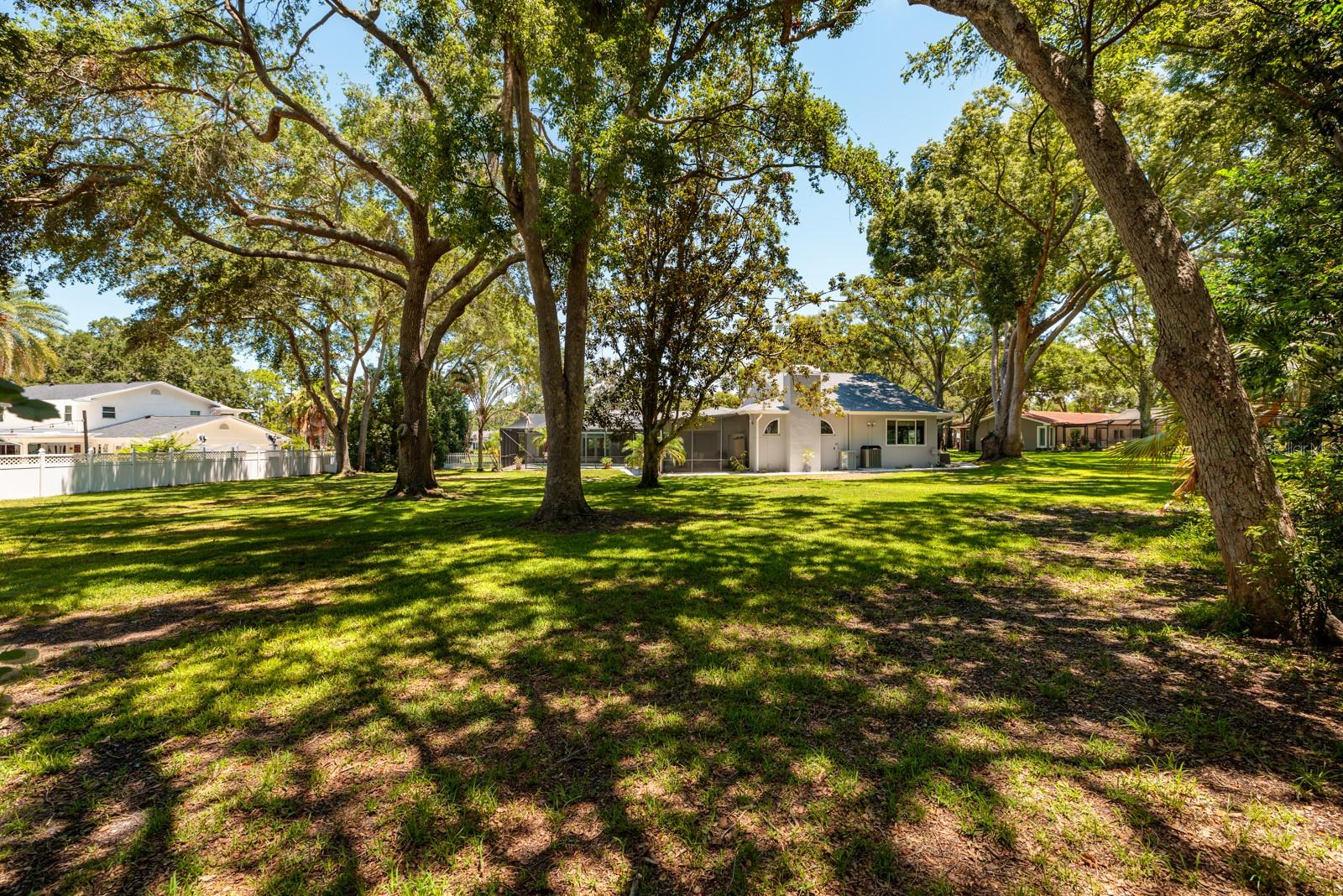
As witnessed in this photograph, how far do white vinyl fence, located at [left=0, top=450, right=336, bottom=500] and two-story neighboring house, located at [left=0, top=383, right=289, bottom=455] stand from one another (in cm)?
352

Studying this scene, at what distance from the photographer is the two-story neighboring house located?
3016 cm

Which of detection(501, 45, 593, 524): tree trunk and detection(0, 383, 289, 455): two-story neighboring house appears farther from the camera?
detection(0, 383, 289, 455): two-story neighboring house

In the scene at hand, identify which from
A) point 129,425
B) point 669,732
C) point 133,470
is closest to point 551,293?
point 669,732

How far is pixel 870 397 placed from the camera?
25.7 metres

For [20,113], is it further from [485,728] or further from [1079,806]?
[1079,806]

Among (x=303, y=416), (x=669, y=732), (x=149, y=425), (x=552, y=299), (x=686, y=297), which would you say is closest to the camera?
(x=669, y=732)

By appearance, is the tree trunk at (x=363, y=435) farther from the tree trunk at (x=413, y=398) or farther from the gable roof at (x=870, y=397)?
the gable roof at (x=870, y=397)

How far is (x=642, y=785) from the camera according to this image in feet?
10.0

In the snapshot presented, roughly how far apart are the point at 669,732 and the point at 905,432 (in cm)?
2489

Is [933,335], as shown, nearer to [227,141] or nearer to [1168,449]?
[1168,449]

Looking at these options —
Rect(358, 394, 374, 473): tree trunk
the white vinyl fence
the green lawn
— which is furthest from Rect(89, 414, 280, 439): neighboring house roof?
the green lawn

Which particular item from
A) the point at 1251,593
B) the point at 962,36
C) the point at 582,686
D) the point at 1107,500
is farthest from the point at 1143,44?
the point at 582,686

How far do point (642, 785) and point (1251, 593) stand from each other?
505 centimetres

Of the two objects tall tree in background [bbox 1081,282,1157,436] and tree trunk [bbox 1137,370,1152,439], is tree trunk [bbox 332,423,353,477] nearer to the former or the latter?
tall tree in background [bbox 1081,282,1157,436]
